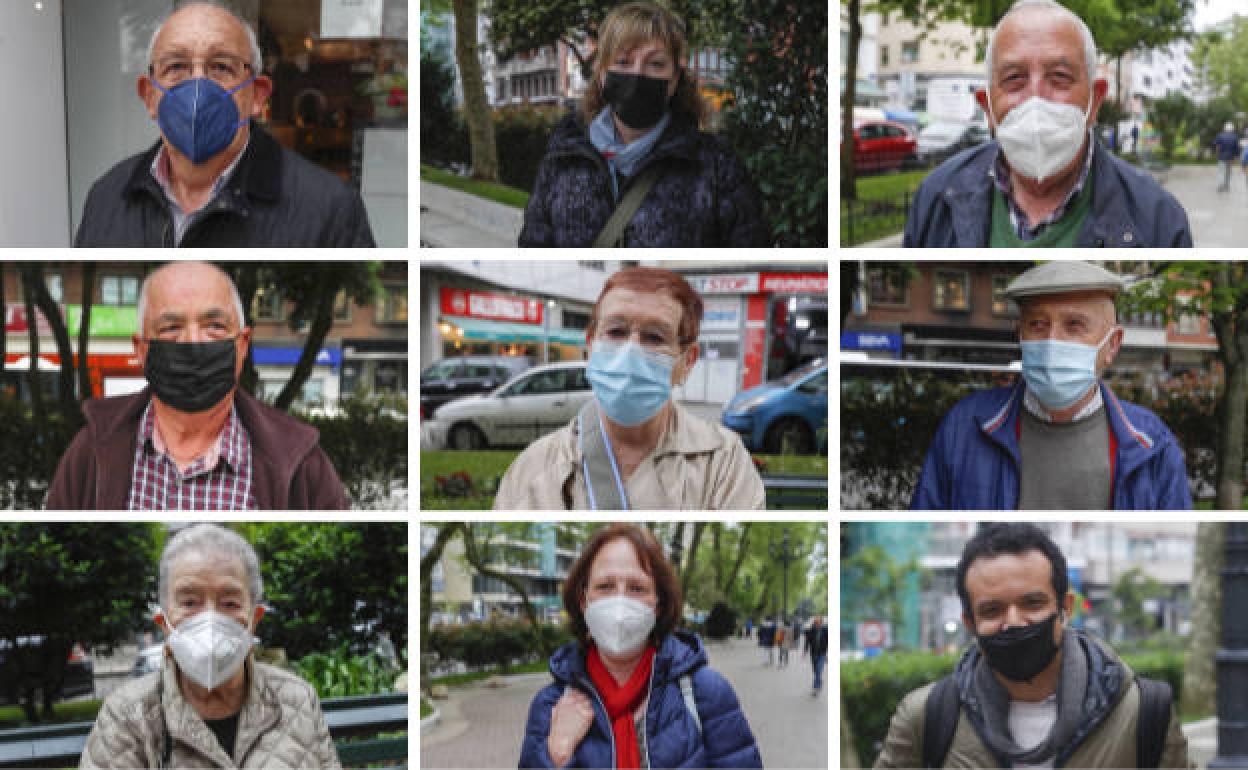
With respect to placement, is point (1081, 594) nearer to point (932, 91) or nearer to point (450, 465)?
point (932, 91)

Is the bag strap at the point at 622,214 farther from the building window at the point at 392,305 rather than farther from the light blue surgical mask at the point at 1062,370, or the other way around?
the light blue surgical mask at the point at 1062,370

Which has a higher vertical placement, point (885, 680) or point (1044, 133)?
point (1044, 133)

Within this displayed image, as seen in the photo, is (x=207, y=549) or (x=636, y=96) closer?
(x=636, y=96)

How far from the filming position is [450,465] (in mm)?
4156

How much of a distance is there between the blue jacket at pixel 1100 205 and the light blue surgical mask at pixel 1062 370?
1.03 feet

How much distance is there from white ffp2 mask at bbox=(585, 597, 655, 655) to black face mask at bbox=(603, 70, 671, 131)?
1.52m

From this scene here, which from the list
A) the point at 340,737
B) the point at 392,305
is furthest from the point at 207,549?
the point at 392,305

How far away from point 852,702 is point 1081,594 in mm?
797

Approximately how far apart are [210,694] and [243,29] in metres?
2.09

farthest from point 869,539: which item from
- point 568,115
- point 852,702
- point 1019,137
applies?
point 568,115

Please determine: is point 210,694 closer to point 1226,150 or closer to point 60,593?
point 60,593

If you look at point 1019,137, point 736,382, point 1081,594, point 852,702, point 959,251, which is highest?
point 1019,137

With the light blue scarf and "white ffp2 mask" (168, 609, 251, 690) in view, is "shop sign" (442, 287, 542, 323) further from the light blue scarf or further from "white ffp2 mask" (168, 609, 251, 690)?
"white ffp2 mask" (168, 609, 251, 690)

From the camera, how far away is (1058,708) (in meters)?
4.06
